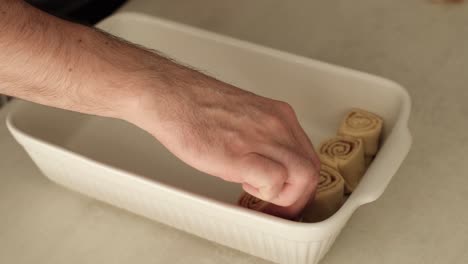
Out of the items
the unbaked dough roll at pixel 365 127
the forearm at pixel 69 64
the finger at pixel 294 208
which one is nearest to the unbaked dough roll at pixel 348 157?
the unbaked dough roll at pixel 365 127

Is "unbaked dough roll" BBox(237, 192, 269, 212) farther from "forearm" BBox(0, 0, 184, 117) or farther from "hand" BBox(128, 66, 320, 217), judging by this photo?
"forearm" BBox(0, 0, 184, 117)

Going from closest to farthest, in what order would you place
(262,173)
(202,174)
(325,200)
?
1. (262,173)
2. (325,200)
3. (202,174)

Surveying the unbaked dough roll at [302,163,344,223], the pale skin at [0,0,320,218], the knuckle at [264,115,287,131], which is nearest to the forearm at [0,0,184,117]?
the pale skin at [0,0,320,218]

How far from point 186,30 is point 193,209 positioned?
1.12 ft

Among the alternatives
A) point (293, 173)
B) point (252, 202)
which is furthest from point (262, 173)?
point (252, 202)

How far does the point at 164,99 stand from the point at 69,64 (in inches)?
4.3

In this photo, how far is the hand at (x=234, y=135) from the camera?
0.71 metres

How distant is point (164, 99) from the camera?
2.39ft

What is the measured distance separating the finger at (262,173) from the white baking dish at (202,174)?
0.10 feet

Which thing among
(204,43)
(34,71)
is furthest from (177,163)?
(34,71)

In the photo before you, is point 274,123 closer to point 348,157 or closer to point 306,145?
point 306,145

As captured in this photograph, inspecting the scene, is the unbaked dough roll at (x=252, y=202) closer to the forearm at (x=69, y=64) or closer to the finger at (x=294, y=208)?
the finger at (x=294, y=208)

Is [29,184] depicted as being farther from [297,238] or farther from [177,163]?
[297,238]

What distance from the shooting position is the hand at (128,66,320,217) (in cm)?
71
